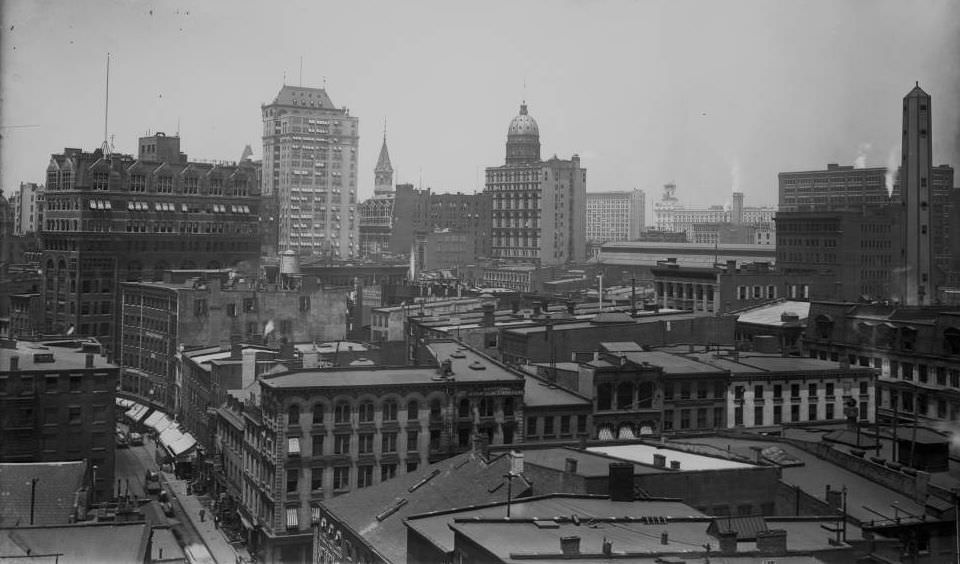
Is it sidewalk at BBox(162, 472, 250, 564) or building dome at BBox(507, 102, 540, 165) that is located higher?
building dome at BBox(507, 102, 540, 165)

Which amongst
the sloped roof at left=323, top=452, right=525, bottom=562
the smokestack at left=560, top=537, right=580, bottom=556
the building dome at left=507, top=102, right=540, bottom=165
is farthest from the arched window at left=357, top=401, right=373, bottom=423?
the building dome at left=507, top=102, right=540, bottom=165

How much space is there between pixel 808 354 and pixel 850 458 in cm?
2802

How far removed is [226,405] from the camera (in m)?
58.8

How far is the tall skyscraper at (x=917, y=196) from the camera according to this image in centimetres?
6775

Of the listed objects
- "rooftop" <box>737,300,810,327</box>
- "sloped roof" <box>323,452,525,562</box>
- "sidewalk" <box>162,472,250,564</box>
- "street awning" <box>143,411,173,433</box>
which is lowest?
"sidewalk" <box>162,472,250,564</box>

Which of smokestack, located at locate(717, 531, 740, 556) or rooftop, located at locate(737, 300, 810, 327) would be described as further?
rooftop, located at locate(737, 300, 810, 327)

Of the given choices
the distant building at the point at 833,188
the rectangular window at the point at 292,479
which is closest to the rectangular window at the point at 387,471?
the rectangular window at the point at 292,479

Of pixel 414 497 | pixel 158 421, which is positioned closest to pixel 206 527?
pixel 414 497

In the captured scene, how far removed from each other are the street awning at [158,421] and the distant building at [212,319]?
916 millimetres

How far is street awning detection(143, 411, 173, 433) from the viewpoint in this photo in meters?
76.1

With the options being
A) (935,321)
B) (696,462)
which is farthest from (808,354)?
(696,462)

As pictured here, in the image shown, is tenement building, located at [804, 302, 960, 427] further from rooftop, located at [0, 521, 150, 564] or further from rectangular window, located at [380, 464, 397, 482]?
rooftop, located at [0, 521, 150, 564]

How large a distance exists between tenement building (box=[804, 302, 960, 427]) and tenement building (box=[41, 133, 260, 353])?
189 ft

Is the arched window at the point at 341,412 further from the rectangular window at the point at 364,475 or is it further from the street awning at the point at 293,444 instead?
the rectangular window at the point at 364,475
